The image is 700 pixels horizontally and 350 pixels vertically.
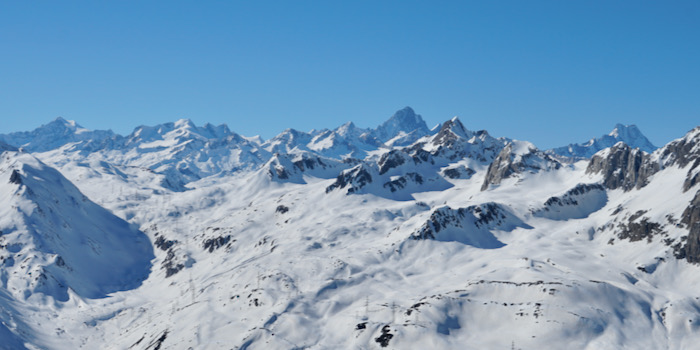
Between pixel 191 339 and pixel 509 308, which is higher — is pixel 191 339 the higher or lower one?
the lower one

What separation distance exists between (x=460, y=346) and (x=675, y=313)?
72166 mm

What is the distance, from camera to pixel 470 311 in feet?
653

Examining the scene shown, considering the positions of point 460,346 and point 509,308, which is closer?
point 460,346

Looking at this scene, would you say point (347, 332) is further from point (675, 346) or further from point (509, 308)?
point (675, 346)

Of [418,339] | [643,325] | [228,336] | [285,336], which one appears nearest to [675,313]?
[643,325]

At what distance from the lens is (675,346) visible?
585ft

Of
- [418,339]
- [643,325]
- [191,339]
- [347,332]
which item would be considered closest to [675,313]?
[643,325]

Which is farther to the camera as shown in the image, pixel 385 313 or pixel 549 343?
pixel 385 313

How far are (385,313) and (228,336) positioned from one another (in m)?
53.2

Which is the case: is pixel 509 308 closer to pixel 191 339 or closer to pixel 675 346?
pixel 675 346

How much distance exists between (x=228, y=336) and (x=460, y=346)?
7656 cm

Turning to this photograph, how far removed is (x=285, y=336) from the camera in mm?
194250

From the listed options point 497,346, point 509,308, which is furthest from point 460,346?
point 509,308

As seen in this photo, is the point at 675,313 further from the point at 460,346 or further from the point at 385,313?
the point at 385,313
